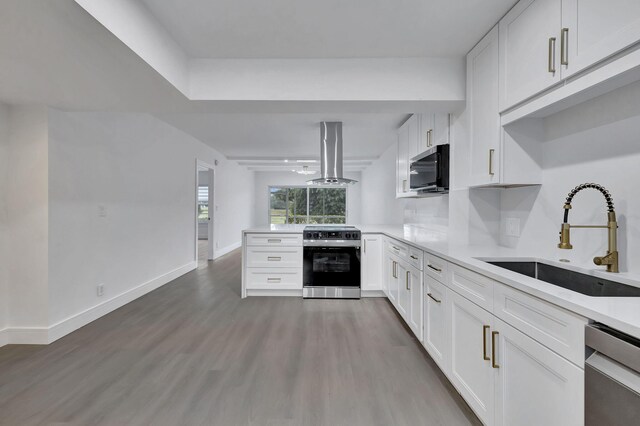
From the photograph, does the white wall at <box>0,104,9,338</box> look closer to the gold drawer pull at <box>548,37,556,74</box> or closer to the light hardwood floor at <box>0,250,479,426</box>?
the light hardwood floor at <box>0,250,479,426</box>

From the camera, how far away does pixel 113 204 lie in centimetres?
334

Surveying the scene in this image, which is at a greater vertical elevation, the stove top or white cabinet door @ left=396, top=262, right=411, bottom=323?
the stove top

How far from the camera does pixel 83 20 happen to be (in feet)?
4.71

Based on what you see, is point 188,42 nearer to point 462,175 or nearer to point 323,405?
point 462,175

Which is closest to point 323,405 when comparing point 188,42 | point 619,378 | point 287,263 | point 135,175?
point 619,378

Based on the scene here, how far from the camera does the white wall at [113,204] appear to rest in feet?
8.89

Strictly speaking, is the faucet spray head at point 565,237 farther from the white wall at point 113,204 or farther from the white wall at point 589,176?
the white wall at point 113,204

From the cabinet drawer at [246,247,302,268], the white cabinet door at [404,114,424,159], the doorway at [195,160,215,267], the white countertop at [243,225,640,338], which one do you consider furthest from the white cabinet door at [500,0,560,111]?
the doorway at [195,160,215,267]

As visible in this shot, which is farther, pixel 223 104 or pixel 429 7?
pixel 223 104

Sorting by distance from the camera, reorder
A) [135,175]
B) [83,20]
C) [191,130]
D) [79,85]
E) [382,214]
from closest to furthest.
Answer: [83,20]
[79,85]
[135,175]
[191,130]
[382,214]

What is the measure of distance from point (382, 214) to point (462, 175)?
156 inches

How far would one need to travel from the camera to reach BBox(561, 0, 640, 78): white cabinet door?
3.73 feet

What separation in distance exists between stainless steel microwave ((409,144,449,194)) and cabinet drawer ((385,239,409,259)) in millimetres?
599

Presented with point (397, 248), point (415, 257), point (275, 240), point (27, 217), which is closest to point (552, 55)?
point (415, 257)
